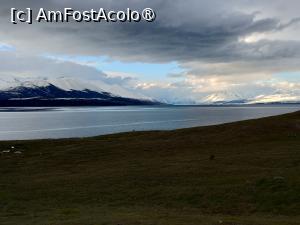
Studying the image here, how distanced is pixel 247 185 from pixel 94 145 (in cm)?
3169

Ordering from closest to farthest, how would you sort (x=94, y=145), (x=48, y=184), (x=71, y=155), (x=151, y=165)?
1. (x=48, y=184)
2. (x=151, y=165)
3. (x=71, y=155)
4. (x=94, y=145)

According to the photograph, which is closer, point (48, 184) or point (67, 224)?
point (67, 224)

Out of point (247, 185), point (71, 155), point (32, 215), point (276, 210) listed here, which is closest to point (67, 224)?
point (32, 215)

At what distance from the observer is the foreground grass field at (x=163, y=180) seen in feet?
85.9

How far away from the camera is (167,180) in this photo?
36.2m

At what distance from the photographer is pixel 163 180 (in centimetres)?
3634

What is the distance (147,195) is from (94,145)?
2899 cm

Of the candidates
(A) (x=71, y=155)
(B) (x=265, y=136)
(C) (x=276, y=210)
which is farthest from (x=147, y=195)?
(B) (x=265, y=136)

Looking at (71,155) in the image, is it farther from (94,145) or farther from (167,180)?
(167,180)

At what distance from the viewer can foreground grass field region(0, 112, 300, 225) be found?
1030 inches

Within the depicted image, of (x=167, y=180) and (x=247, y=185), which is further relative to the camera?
(x=167, y=180)

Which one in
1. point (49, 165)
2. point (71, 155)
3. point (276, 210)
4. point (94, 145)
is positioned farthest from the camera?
point (94, 145)

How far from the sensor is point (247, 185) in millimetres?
31828

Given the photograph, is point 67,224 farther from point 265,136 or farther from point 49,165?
point 265,136
